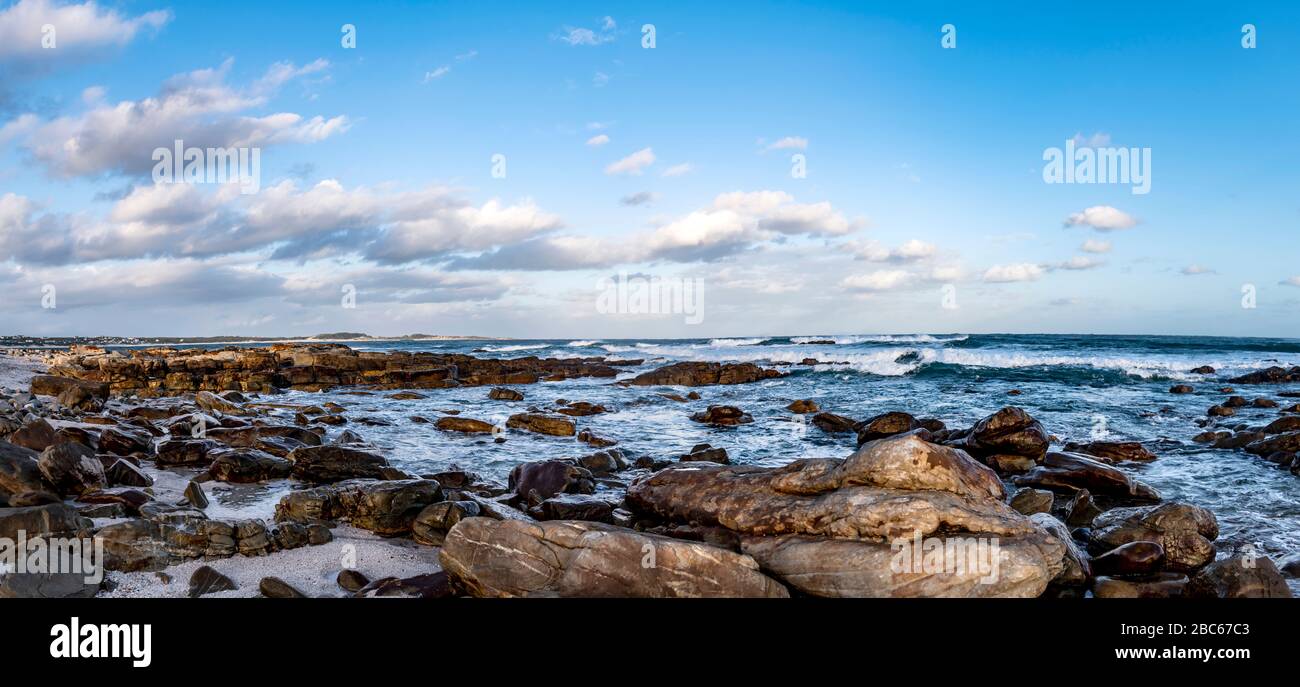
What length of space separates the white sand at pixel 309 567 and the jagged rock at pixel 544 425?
9916mm

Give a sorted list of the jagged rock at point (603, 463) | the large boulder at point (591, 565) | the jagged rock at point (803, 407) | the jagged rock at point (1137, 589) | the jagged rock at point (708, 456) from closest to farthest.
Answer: the large boulder at point (591, 565) < the jagged rock at point (1137, 589) < the jagged rock at point (603, 463) < the jagged rock at point (708, 456) < the jagged rock at point (803, 407)

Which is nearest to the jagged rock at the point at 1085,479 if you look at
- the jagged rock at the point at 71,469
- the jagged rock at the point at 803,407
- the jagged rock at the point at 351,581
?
the jagged rock at the point at 351,581

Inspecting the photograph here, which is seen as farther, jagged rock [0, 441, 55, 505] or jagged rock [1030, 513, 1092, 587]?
jagged rock [0, 441, 55, 505]

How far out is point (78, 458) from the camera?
9.02m

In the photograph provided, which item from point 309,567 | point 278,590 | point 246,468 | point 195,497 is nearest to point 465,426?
point 246,468

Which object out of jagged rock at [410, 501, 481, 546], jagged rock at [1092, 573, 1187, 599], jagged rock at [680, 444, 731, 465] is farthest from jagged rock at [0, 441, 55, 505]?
jagged rock at [1092, 573, 1187, 599]

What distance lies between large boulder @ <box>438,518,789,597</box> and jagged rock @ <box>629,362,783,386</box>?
2869 centimetres

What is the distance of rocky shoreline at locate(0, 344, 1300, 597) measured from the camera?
561 centimetres

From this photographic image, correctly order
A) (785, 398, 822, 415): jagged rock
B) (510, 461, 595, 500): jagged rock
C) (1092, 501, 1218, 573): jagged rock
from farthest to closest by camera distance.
→ (785, 398, 822, 415): jagged rock
(510, 461, 595, 500): jagged rock
(1092, 501, 1218, 573): jagged rock

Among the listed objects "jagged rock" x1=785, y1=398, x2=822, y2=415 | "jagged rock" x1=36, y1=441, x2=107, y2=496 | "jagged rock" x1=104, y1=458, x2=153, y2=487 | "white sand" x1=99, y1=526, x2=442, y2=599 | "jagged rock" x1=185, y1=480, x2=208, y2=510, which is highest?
"jagged rock" x1=36, y1=441, x2=107, y2=496

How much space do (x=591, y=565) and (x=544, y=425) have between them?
42.3ft

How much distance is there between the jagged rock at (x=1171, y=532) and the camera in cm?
724

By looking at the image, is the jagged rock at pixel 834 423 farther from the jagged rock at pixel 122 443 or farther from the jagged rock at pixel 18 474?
the jagged rock at pixel 18 474

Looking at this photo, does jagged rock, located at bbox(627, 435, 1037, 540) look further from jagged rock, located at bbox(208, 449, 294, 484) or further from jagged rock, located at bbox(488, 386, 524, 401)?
jagged rock, located at bbox(488, 386, 524, 401)
